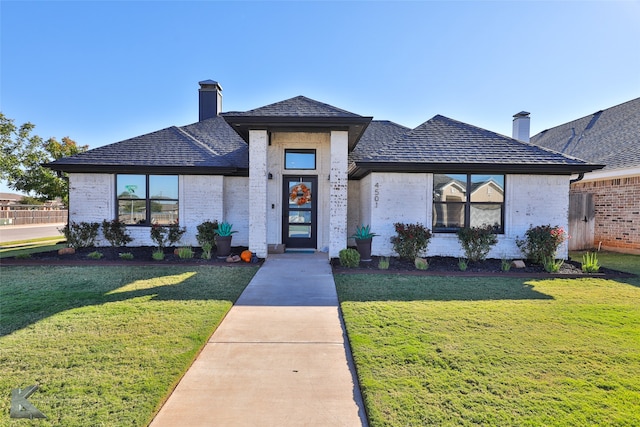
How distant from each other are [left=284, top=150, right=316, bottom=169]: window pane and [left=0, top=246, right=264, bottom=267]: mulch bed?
3076 millimetres

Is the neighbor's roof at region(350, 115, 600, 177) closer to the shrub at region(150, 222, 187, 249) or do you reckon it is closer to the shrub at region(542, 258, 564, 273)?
the shrub at region(542, 258, 564, 273)

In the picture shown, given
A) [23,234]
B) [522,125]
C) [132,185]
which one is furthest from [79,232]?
[522,125]

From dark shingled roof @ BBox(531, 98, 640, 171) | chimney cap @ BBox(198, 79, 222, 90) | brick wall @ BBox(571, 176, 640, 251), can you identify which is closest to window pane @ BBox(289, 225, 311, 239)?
chimney cap @ BBox(198, 79, 222, 90)

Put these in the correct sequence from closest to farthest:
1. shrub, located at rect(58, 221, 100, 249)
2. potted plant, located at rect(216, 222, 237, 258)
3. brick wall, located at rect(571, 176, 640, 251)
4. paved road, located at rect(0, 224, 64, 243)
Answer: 1. potted plant, located at rect(216, 222, 237, 258)
2. shrub, located at rect(58, 221, 100, 249)
3. brick wall, located at rect(571, 176, 640, 251)
4. paved road, located at rect(0, 224, 64, 243)

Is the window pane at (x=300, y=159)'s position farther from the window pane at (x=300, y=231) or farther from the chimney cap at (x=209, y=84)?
the chimney cap at (x=209, y=84)

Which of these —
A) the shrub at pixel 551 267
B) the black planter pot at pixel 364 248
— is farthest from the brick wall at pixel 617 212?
the black planter pot at pixel 364 248

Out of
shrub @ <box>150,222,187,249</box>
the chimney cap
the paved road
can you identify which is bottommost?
the paved road

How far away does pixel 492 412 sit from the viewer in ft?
8.19

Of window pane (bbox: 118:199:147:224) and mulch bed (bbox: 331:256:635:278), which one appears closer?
mulch bed (bbox: 331:256:635:278)

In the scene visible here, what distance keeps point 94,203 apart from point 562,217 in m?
13.8

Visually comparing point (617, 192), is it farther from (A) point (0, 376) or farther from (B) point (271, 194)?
(A) point (0, 376)

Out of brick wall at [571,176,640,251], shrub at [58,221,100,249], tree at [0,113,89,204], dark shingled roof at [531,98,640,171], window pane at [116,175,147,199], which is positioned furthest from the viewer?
tree at [0,113,89,204]

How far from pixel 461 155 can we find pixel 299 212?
16.4 feet

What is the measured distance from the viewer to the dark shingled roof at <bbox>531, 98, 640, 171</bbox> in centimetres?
1178
